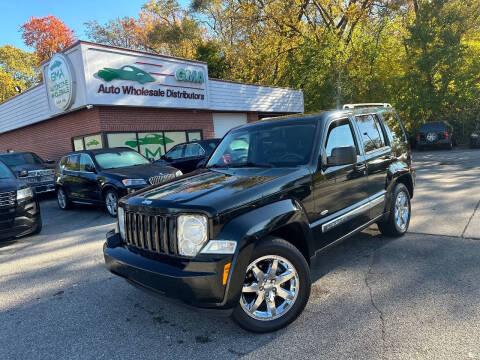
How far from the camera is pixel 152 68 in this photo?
13742 mm

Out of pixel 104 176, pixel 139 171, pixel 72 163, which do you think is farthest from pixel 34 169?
pixel 139 171

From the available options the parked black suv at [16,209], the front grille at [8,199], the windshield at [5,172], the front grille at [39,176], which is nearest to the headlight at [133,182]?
the parked black suv at [16,209]

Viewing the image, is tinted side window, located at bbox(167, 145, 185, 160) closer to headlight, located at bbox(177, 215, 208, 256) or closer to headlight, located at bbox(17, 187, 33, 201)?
headlight, located at bbox(17, 187, 33, 201)

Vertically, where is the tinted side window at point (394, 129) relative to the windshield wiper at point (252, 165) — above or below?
above

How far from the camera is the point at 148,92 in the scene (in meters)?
13.6

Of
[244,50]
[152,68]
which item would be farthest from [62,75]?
[244,50]

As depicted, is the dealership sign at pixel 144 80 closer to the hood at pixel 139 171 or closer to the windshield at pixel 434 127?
the hood at pixel 139 171

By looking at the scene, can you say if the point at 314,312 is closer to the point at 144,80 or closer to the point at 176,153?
the point at 176,153

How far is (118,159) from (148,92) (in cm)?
586

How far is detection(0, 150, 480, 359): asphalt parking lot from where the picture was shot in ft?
8.50

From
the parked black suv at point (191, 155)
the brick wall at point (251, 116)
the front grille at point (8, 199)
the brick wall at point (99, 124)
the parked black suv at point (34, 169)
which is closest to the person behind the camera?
the front grille at point (8, 199)

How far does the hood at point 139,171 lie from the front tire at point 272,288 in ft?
17.3

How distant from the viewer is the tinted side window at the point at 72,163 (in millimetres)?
8953

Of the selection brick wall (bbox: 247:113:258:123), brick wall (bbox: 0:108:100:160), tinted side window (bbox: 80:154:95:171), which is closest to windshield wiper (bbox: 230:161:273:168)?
tinted side window (bbox: 80:154:95:171)
